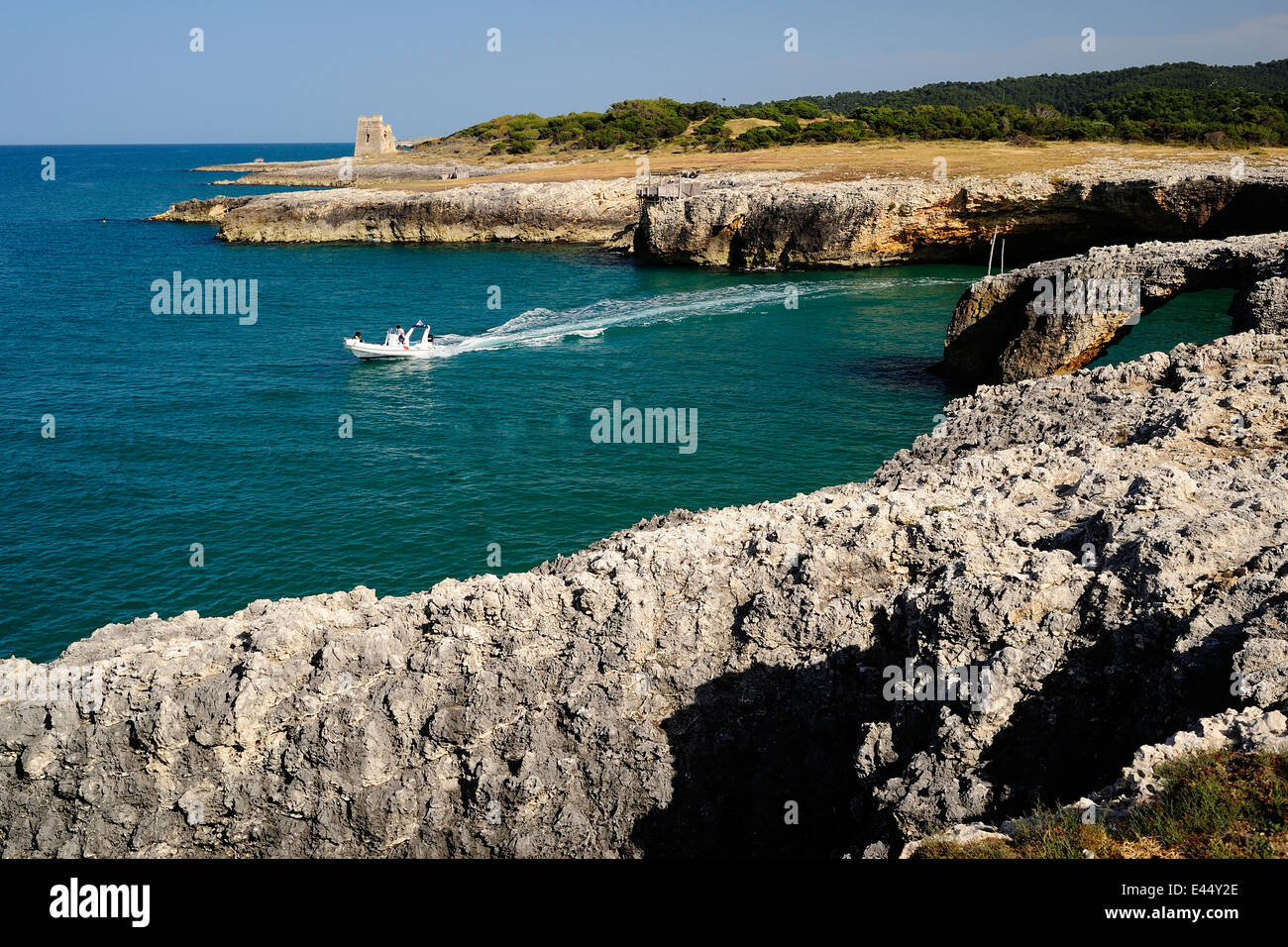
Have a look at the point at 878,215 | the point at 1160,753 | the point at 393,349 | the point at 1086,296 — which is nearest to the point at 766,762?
the point at 1160,753

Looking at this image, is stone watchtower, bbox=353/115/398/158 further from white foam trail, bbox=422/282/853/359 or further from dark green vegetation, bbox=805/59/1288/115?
white foam trail, bbox=422/282/853/359

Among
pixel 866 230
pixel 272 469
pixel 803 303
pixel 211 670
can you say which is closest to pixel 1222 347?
pixel 211 670

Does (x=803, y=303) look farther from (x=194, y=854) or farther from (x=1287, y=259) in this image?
(x=194, y=854)

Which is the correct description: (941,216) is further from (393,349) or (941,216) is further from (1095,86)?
(1095,86)

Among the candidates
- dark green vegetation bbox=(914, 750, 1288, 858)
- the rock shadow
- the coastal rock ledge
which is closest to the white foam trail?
the coastal rock ledge

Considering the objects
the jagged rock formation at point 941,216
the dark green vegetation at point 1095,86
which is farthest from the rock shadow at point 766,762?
the dark green vegetation at point 1095,86

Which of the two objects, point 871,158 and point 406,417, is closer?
point 406,417
